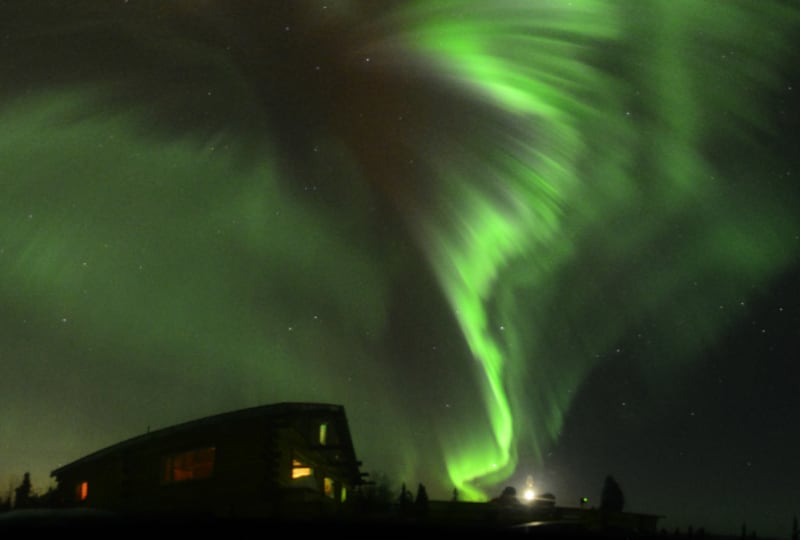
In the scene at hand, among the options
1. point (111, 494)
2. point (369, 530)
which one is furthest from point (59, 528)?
point (111, 494)

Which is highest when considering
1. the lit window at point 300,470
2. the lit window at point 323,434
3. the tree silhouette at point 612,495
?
the lit window at point 323,434

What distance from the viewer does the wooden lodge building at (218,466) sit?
21.5 meters

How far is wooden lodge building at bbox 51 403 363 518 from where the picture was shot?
21.5 metres

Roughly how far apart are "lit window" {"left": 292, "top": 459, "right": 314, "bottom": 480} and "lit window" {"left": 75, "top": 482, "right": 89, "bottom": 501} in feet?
20.9

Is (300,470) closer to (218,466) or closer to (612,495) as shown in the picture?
(218,466)

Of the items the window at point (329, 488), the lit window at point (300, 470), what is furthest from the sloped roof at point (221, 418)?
A: the window at point (329, 488)

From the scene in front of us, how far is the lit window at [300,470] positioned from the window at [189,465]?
9.35 ft

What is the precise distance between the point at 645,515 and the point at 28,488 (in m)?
26.3

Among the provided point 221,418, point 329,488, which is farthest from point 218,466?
point 329,488

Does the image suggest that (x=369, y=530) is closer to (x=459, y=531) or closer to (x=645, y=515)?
(x=459, y=531)

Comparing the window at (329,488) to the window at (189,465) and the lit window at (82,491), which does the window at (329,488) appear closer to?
the window at (189,465)

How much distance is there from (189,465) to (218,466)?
177 centimetres

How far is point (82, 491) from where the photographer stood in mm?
25156

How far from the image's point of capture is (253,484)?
70.5 feet
